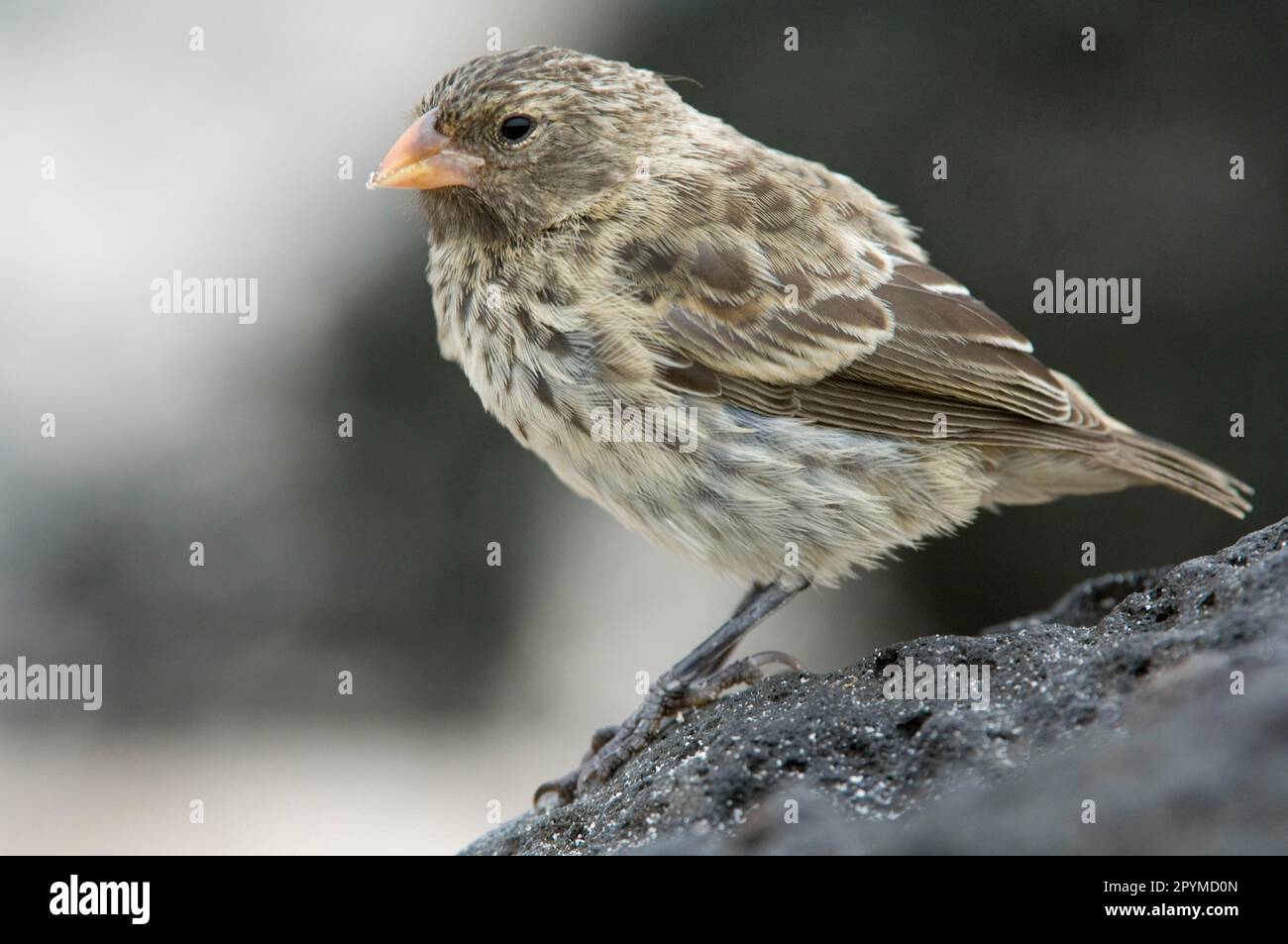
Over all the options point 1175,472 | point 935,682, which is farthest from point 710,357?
point 1175,472

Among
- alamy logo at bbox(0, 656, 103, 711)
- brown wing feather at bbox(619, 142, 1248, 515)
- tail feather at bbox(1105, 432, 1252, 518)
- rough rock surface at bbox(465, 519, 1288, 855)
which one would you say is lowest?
rough rock surface at bbox(465, 519, 1288, 855)

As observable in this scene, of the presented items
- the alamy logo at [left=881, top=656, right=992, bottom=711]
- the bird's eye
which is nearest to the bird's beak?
the bird's eye

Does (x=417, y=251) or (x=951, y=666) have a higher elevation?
(x=417, y=251)

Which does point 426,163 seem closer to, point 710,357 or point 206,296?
point 710,357

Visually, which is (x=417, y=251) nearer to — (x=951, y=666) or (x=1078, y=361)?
(x=1078, y=361)

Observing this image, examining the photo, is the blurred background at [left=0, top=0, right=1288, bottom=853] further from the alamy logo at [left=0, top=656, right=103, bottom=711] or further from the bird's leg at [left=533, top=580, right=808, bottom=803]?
the bird's leg at [left=533, top=580, right=808, bottom=803]
